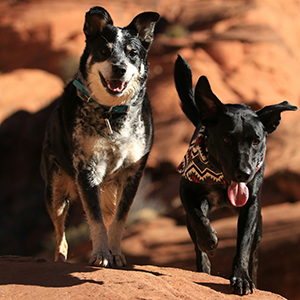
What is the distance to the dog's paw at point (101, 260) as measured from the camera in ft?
11.9

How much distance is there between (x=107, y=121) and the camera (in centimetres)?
389

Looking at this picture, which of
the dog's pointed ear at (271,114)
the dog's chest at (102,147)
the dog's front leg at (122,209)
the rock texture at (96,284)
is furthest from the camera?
the dog's front leg at (122,209)

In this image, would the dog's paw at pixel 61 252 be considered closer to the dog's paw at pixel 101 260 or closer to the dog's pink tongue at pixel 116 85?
the dog's paw at pixel 101 260

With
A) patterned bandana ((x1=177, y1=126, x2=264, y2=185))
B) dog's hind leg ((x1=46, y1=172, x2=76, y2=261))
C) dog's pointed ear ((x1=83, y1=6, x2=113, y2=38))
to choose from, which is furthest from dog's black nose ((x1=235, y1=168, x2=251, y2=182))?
dog's hind leg ((x1=46, y1=172, x2=76, y2=261))

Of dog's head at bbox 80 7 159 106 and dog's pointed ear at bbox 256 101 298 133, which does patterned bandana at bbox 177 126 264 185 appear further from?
dog's head at bbox 80 7 159 106

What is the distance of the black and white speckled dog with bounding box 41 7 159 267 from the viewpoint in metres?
3.83

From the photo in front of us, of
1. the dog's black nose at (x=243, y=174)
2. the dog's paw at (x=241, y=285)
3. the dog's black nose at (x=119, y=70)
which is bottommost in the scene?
the dog's paw at (x=241, y=285)

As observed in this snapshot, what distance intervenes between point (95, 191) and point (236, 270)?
150 centimetres

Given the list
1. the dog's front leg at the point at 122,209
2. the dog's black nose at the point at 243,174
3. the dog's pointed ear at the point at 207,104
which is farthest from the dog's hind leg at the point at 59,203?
the dog's black nose at the point at 243,174

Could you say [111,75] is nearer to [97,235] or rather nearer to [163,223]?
[97,235]

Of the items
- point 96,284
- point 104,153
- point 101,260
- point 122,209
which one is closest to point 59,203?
point 122,209

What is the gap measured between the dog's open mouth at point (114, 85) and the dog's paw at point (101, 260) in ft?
4.85

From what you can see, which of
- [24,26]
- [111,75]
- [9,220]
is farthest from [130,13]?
[111,75]

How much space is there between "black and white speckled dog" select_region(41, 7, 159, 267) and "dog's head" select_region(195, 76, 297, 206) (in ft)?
2.36
